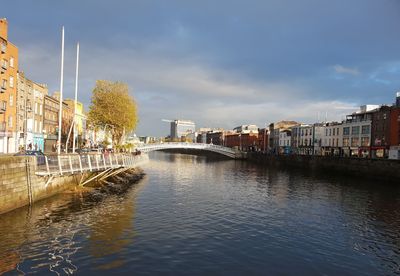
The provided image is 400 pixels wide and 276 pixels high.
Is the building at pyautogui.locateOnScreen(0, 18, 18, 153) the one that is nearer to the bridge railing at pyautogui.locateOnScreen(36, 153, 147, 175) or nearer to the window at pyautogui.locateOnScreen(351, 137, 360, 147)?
the bridge railing at pyautogui.locateOnScreen(36, 153, 147, 175)

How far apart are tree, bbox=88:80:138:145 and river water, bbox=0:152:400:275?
43449 mm

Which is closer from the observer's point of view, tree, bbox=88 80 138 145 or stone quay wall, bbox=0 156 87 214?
stone quay wall, bbox=0 156 87 214

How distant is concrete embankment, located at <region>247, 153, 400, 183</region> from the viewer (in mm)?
64875

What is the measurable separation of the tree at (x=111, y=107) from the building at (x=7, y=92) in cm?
1862

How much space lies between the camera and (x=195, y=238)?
21031 mm

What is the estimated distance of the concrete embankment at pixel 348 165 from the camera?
64.9m

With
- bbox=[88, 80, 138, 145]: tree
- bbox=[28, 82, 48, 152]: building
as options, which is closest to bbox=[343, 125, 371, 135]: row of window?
bbox=[88, 80, 138, 145]: tree

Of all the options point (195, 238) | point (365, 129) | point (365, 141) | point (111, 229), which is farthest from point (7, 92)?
point (365, 129)

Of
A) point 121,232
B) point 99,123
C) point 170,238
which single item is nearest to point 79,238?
point 121,232

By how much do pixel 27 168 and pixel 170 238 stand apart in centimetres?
1228

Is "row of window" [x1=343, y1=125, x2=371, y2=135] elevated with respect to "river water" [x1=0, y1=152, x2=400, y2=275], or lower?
elevated

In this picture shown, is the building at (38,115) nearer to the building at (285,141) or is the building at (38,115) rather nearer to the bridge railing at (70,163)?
the bridge railing at (70,163)

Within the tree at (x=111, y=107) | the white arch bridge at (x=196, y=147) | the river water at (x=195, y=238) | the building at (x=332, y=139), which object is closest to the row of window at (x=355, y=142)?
the building at (x=332, y=139)

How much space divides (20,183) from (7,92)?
1500 inches
